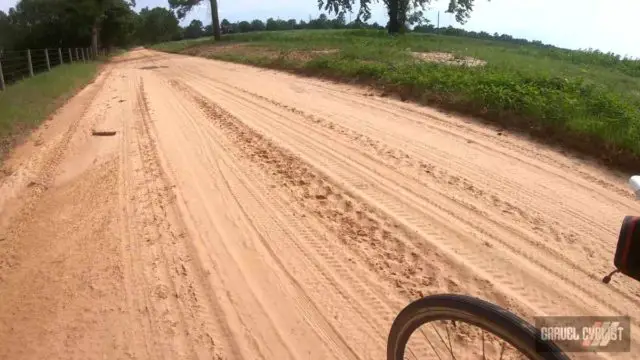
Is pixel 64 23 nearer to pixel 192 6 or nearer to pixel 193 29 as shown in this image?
pixel 192 6

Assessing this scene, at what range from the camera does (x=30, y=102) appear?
10773mm

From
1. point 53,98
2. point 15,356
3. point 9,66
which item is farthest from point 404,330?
point 9,66

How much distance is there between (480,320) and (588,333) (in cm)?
90

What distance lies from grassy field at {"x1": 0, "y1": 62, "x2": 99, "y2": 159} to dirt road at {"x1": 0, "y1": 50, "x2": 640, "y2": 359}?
123 centimetres

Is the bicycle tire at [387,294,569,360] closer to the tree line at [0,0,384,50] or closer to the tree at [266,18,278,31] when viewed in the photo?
the tree line at [0,0,384,50]

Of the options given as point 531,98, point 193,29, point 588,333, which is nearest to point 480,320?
point 588,333

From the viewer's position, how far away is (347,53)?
1512 cm

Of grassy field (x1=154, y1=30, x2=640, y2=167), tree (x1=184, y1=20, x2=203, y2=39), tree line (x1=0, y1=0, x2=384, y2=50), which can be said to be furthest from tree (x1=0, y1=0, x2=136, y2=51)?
tree (x1=184, y1=20, x2=203, y2=39)

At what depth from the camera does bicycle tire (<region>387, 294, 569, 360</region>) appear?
1.63 meters

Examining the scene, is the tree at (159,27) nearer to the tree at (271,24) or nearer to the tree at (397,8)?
the tree at (271,24)

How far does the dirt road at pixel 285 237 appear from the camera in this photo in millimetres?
2980

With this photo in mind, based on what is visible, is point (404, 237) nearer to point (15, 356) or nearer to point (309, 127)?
point (15, 356)

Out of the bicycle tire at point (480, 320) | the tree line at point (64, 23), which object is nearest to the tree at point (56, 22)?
the tree line at point (64, 23)

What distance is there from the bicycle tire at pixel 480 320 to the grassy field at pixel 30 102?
7.34 meters
